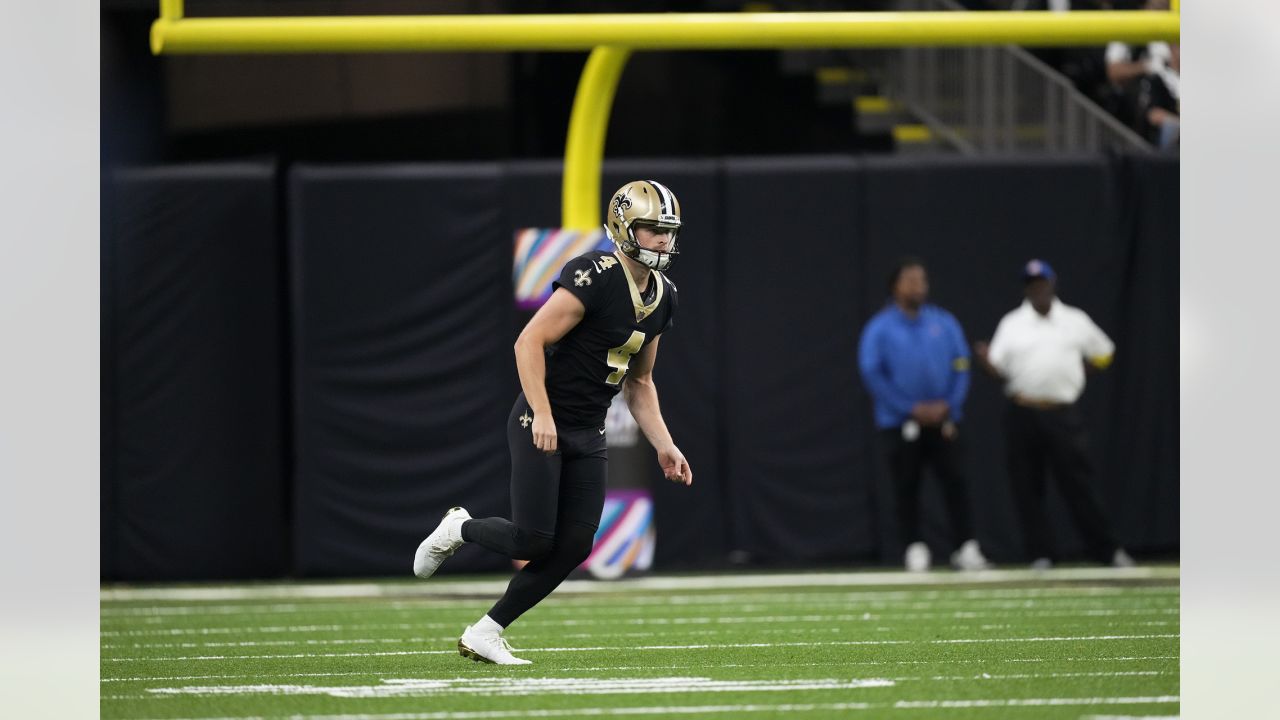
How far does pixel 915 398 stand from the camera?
12.4 m

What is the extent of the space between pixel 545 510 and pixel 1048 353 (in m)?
6.36

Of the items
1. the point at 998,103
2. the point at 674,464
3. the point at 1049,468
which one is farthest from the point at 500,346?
the point at 674,464

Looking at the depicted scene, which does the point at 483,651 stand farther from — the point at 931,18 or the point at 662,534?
the point at 662,534

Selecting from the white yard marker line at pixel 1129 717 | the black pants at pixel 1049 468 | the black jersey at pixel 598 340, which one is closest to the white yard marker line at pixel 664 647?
the black jersey at pixel 598 340

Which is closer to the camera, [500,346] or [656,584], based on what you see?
[656,584]

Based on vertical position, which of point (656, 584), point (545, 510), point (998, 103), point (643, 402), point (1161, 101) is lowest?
point (656, 584)

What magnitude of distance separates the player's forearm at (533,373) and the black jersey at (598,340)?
9.6 inches

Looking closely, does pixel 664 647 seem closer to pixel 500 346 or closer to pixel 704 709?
pixel 704 709

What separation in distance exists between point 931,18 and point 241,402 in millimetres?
5770

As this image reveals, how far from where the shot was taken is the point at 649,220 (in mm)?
6926

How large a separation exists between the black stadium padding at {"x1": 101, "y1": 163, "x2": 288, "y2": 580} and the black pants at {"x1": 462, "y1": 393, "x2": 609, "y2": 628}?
634 cm

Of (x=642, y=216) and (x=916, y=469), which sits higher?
(x=642, y=216)

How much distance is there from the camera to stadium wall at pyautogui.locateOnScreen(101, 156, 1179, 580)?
1302cm
